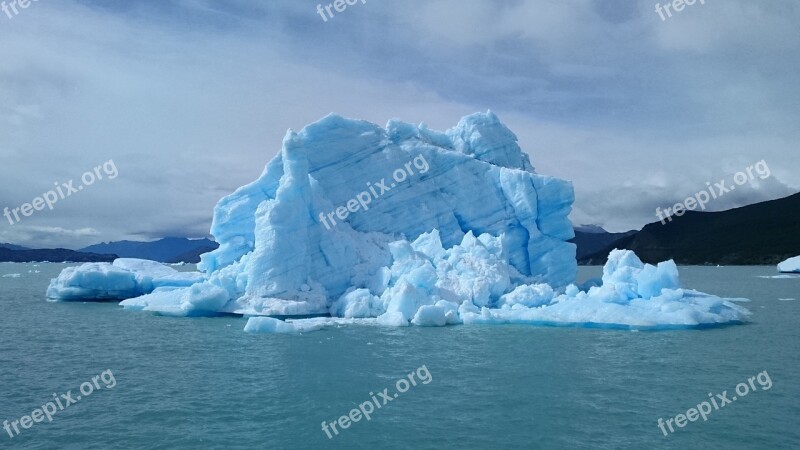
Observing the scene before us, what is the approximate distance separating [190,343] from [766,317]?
22730mm

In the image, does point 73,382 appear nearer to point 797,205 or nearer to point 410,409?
point 410,409

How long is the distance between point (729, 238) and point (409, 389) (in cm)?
13283

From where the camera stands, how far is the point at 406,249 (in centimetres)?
2438

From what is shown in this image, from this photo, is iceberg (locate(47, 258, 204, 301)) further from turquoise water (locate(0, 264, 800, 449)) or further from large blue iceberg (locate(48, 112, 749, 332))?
turquoise water (locate(0, 264, 800, 449))

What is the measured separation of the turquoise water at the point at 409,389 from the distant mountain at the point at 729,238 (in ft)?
353

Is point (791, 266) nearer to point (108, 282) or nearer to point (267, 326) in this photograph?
point (267, 326)

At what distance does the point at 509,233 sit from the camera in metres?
28.3

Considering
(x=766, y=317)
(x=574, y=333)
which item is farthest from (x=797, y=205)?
(x=574, y=333)

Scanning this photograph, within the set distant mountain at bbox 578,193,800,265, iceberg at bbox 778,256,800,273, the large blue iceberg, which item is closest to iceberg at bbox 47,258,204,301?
the large blue iceberg

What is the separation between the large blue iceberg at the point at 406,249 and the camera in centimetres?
2175

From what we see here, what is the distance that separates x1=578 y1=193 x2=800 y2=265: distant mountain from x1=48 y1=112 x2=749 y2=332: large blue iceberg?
3847 inches

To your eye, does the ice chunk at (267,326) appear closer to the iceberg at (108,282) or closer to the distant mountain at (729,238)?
the iceberg at (108,282)

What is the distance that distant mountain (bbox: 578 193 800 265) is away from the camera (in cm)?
11088

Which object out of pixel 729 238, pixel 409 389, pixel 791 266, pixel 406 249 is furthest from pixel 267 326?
pixel 729 238
